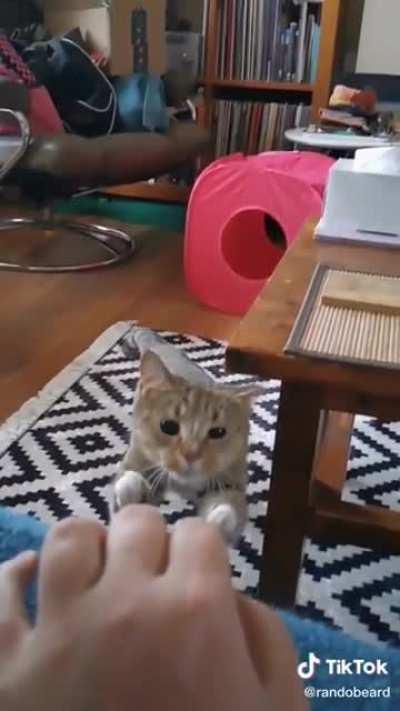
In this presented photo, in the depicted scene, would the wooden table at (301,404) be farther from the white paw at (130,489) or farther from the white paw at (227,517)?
the white paw at (130,489)

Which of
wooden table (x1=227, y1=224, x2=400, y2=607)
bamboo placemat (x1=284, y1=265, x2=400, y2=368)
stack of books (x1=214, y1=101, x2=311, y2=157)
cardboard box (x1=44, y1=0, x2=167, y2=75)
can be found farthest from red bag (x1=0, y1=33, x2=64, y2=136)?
bamboo placemat (x1=284, y1=265, x2=400, y2=368)

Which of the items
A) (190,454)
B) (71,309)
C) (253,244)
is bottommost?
(71,309)

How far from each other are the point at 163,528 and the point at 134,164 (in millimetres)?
2204

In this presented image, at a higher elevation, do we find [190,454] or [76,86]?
[76,86]

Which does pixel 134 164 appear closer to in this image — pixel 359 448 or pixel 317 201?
pixel 317 201

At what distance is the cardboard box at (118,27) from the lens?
2.68 m

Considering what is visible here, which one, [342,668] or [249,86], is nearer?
[342,668]

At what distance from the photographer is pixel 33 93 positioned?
8.02ft

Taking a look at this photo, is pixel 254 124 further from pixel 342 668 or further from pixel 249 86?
pixel 342 668

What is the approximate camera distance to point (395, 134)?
256cm

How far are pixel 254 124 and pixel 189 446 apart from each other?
7.52 ft

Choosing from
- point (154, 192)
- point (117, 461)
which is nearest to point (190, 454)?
point (117, 461)

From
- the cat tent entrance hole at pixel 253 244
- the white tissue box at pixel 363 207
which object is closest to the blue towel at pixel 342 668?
the white tissue box at pixel 363 207

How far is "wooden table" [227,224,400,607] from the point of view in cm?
75
